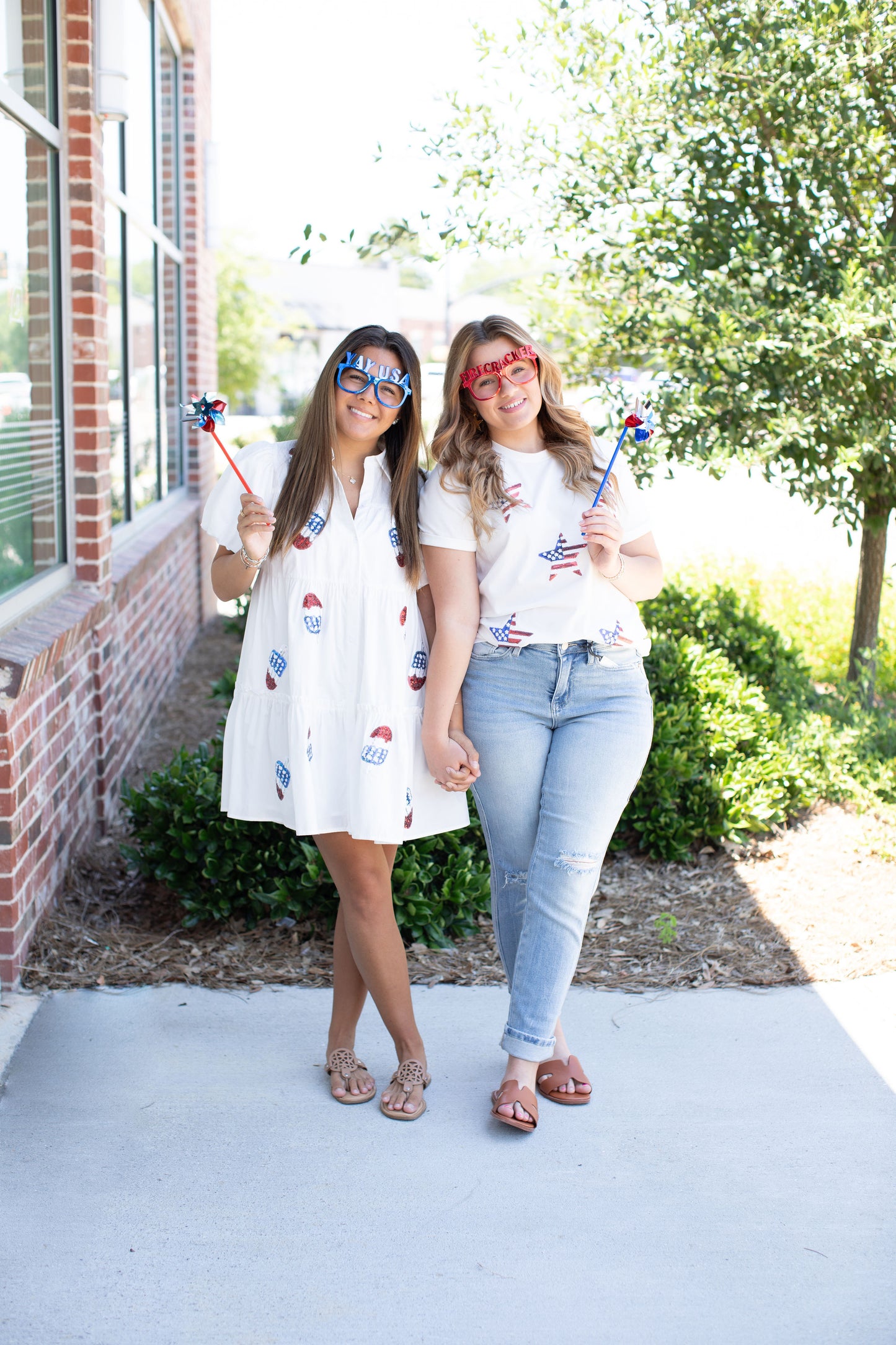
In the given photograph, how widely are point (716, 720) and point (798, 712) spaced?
30.0 inches

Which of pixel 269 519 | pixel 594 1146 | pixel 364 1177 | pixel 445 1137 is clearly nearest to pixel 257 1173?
pixel 364 1177

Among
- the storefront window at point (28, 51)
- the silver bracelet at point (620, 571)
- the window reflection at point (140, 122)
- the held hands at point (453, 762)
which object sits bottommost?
the held hands at point (453, 762)

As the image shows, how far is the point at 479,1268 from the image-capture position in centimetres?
233

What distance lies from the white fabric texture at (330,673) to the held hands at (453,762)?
55 millimetres

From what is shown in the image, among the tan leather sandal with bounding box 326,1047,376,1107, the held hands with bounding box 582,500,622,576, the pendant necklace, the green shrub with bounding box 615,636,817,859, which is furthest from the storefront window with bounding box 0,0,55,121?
the green shrub with bounding box 615,636,817,859

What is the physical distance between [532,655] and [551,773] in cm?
27

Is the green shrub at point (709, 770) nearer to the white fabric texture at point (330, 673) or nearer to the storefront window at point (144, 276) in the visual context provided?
the white fabric texture at point (330, 673)

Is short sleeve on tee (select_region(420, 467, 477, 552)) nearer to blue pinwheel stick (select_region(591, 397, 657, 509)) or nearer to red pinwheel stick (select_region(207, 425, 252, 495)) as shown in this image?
blue pinwheel stick (select_region(591, 397, 657, 509))

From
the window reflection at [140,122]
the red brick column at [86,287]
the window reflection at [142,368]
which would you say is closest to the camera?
the red brick column at [86,287]

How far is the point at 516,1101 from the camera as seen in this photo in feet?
9.11

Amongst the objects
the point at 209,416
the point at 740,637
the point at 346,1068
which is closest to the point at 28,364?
the point at 209,416

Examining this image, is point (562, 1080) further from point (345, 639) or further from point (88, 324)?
point (88, 324)

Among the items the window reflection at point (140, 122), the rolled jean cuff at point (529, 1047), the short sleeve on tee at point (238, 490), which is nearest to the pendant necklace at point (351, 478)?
the short sleeve on tee at point (238, 490)

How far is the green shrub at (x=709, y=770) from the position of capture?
4.58 metres
